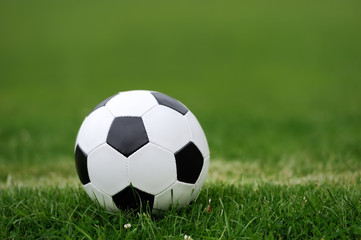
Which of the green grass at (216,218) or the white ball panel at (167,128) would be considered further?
the white ball panel at (167,128)

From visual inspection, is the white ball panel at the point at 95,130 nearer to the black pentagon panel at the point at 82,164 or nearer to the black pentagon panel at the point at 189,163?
the black pentagon panel at the point at 82,164

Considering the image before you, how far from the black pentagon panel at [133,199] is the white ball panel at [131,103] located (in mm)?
634

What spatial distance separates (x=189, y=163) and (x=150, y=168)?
0.35m

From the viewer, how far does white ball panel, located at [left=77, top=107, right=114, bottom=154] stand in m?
3.28

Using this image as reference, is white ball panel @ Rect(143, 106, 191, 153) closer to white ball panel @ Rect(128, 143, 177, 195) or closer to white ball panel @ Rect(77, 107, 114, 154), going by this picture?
white ball panel @ Rect(128, 143, 177, 195)

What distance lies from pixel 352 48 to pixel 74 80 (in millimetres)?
12879

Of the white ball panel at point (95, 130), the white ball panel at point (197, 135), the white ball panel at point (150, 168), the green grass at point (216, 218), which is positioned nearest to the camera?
the green grass at point (216, 218)

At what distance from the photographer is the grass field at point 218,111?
10.4 feet

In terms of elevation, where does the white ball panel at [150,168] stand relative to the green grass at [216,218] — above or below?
above

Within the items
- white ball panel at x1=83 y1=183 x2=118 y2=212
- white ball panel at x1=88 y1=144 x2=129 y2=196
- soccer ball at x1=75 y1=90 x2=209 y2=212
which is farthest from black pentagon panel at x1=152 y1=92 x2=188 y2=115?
white ball panel at x1=83 y1=183 x2=118 y2=212

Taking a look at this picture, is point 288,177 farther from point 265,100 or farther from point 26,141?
point 265,100

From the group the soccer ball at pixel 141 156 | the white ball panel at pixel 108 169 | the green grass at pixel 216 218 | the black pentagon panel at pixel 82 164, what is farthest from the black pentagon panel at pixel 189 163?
the black pentagon panel at pixel 82 164

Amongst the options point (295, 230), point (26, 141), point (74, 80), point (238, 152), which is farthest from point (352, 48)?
point (295, 230)

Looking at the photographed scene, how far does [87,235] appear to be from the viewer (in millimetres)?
2943
